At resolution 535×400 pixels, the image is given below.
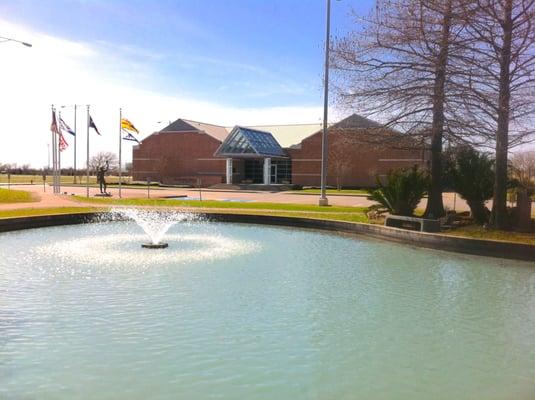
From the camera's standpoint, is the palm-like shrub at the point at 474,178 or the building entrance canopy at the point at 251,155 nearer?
the palm-like shrub at the point at 474,178

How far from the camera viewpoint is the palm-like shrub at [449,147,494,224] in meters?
17.0

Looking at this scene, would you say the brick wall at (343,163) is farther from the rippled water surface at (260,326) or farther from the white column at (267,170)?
the rippled water surface at (260,326)

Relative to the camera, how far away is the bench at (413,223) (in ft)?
48.4

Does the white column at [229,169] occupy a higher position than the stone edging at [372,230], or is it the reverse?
the white column at [229,169]

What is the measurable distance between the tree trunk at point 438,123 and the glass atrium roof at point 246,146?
35.0 m

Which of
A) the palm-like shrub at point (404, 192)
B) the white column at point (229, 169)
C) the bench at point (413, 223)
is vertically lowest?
the bench at point (413, 223)

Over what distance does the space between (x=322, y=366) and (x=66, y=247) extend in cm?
945

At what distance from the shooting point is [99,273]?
32.1 ft

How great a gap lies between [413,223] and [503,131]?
12.8ft

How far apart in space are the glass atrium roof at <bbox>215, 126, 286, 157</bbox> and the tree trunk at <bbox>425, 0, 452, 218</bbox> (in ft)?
115

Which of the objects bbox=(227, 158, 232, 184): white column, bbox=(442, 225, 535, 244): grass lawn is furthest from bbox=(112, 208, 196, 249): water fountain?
bbox=(227, 158, 232, 184): white column

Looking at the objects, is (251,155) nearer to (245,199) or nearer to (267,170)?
(267,170)

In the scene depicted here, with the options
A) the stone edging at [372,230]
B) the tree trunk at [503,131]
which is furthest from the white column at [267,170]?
the tree trunk at [503,131]

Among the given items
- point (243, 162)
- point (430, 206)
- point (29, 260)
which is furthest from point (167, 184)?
point (29, 260)
